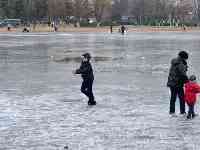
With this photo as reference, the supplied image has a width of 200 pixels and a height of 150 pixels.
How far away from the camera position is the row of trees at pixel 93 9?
108375mm

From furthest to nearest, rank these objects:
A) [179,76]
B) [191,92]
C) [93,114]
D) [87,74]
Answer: [87,74] → [93,114] → [179,76] → [191,92]

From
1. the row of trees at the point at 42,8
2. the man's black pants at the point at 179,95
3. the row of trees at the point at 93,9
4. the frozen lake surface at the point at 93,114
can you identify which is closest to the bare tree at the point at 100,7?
the row of trees at the point at 93,9

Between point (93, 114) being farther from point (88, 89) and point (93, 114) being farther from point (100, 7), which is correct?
point (100, 7)

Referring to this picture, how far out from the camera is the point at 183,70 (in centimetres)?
1218

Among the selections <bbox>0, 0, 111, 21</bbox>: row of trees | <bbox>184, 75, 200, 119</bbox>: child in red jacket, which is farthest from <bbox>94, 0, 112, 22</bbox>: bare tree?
<bbox>184, 75, 200, 119</bbox>: child in red jacket

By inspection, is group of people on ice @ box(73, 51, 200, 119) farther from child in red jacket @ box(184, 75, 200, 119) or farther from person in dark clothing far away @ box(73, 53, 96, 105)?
person in dark clothing far away @ box(73, 53, 96, 105)

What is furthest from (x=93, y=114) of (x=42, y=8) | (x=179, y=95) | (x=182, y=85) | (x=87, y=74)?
(x=42, y=8)

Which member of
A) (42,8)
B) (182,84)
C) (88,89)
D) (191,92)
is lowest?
(88,89)

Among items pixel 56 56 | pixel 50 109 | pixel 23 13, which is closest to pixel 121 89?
pixel 50 109

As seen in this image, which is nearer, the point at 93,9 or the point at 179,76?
the point at 179,76

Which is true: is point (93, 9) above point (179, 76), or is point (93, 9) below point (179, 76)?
above

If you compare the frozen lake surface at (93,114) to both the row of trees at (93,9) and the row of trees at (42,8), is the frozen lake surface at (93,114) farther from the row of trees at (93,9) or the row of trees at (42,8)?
the row of trees at (93,9)

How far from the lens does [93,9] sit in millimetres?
126250

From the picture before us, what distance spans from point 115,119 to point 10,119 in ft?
7.62
